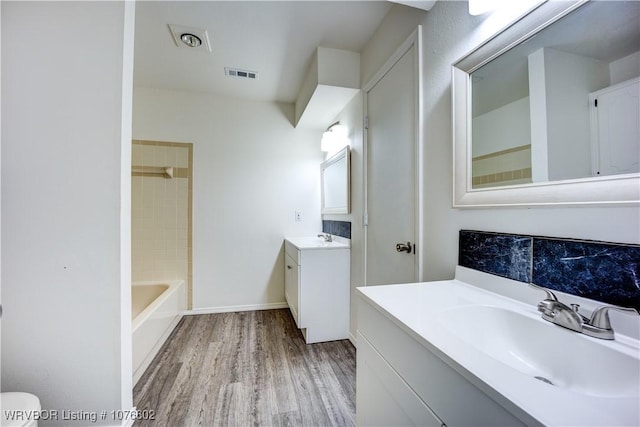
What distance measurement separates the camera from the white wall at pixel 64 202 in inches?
42.7

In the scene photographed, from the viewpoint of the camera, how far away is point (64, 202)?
3.65 feet

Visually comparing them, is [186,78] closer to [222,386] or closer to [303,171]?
[303,171]

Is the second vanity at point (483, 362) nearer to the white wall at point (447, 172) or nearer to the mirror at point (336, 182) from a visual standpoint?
the white wall at point (447, 172)

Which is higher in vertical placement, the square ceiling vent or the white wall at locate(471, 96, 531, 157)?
the square ceiling vent

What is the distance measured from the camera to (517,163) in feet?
2.75

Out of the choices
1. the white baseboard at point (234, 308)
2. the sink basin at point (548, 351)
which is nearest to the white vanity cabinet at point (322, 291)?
the white baseboard at point (234, 308)

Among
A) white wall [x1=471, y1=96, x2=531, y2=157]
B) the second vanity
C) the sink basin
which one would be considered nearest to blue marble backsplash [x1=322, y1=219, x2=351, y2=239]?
the second vanity

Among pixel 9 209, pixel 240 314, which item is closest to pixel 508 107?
pixel 9 209

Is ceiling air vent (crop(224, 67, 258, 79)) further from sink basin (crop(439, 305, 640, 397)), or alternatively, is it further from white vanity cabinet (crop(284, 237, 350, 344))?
sink basin (crop(439, 305, 640, 397))

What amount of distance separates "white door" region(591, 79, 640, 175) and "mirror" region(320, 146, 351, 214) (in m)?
1.66

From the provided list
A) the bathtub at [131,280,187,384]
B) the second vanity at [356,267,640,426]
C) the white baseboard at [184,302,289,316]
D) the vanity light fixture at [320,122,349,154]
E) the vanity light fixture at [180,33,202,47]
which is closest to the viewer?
the second vanity at [356,267,640,426]

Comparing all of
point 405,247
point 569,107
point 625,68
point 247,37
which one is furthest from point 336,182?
point 625,68

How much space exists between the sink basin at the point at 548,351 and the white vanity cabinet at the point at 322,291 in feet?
4.69

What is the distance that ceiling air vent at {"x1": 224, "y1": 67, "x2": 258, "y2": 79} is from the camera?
228cm
